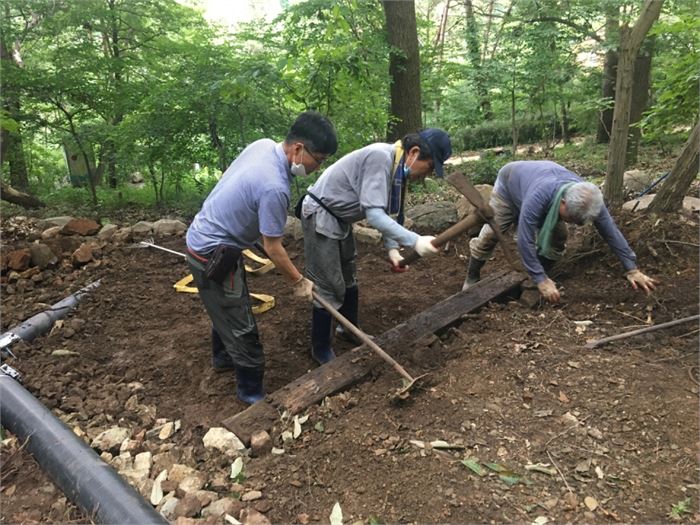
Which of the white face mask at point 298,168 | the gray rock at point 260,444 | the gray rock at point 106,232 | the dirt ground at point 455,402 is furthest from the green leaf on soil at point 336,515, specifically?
the gray rock at point 106,232

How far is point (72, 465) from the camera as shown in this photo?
7.46 ft

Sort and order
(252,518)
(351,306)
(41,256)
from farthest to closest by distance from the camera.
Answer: (41,256), (351,306), (252,518)

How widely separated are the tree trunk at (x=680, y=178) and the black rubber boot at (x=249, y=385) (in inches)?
159

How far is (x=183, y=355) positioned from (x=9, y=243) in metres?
4.06

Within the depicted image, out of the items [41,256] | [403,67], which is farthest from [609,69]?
A: [41,256]

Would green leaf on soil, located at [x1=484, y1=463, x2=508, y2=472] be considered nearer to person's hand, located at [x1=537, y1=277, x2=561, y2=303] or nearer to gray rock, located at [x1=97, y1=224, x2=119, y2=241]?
person's hand, located at [x1=537, y1=277, x2=561, y2=303]

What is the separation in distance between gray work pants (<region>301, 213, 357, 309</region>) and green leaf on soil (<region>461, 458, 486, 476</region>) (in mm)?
1441

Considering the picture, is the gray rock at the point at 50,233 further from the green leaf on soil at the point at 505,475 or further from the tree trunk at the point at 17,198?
the green leaf on soil at the point at 505,475

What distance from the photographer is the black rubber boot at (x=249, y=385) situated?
9.91 ft

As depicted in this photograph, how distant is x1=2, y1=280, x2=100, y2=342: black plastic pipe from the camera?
3815mm

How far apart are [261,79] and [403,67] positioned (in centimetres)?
278

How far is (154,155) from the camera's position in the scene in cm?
697

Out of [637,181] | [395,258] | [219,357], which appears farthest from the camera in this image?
[637,181]

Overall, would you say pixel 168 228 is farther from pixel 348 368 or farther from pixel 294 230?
pixel 348 368
